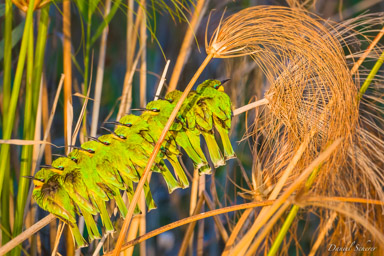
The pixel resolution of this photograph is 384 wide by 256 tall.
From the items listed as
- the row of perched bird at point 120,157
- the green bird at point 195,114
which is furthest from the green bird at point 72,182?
the green bird at point 195,114

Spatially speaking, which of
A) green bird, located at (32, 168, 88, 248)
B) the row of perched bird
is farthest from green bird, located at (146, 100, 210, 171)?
green bird, located at (32, 168, 88, 248)

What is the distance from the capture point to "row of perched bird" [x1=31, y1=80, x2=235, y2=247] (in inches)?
13.2

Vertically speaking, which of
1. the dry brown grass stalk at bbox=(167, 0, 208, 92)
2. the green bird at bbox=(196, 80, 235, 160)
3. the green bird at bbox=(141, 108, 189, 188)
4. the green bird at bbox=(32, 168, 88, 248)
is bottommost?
the green bird at bbox=(32, 168, 88, 248)

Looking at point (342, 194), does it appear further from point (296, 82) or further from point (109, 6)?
point (109, 6)

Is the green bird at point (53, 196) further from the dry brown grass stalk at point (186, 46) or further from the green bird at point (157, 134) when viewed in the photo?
the dry brown grass stalk at point (186, 46)

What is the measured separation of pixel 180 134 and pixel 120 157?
0.06 meters

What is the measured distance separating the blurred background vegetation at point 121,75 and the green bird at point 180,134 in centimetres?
14

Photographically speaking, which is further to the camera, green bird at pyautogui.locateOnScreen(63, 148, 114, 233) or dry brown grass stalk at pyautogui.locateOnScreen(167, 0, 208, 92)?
dry brown grass stalk at pyautogui.locateOnScreen(167, 0, 208, 92)

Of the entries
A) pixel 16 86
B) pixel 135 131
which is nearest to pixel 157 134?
pixel 135 131

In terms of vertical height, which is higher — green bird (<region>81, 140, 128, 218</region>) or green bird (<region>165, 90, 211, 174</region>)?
green bird (<region>165, 90, 211, 174</region>)

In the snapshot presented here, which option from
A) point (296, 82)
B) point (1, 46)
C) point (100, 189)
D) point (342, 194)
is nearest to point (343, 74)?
point (296, 82)

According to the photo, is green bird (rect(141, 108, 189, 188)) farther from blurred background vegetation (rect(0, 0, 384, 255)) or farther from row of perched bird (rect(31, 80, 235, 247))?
blurred background vegetation (rect(0, 0, 384, 255))

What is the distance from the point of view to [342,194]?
1.61 ft

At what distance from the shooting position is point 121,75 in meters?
0.56
